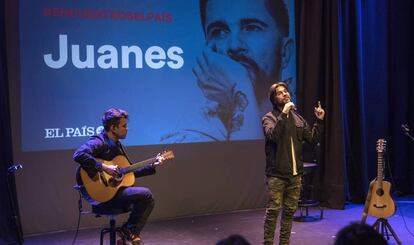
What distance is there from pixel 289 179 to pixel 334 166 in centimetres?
264

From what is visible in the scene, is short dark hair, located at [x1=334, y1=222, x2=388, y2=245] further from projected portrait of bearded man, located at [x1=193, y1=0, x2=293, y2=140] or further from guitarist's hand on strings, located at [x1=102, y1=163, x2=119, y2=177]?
projected portrait of bearded man, located at [x1=193, y1=0, x2=293, y2=140]

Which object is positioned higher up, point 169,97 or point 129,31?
point 129,31

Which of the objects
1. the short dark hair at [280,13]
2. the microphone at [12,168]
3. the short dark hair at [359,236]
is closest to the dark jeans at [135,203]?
the microphone at [12,168]

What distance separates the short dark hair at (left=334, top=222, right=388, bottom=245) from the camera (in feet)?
5.96

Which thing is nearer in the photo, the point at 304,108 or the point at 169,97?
the point at 169,97

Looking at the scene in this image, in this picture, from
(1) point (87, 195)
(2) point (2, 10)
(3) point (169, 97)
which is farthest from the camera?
(3) point (169, 97)

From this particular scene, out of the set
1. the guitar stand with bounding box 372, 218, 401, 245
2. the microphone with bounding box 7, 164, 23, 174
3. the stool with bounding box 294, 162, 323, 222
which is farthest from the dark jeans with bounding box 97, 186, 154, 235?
the guitar stand with bounding box 372, 218, 401, 245

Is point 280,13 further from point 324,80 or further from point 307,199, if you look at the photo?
point 307,199

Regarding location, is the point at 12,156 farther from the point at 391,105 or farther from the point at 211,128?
the point at 391,105

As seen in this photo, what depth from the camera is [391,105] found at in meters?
7.43

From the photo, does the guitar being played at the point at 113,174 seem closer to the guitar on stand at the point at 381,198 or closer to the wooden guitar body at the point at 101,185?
the wooden guitar body at the point at 101,185

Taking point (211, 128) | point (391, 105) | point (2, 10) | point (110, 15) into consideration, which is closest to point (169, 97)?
point (211, 128)

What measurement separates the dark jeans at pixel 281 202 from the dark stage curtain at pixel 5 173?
237cm

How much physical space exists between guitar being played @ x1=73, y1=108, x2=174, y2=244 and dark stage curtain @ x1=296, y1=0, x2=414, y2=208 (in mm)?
2989
